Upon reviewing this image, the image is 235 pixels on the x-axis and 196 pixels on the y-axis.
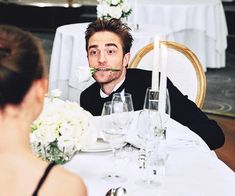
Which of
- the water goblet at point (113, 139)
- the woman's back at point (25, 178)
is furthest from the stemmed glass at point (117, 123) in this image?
the woman's back at point (25, 178)

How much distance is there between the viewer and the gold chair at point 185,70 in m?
3.01

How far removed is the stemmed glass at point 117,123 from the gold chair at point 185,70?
1.06 m

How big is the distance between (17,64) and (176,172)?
947 millimetres

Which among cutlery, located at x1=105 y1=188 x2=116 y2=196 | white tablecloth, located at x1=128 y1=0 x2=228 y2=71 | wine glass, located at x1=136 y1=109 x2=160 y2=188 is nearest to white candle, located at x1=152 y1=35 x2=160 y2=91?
wine glass, located at x1=136 y1=109 x2=160 y2=188

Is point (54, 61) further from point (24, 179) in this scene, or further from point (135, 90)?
point (24, 179)

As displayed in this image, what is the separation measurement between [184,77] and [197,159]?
1.13m

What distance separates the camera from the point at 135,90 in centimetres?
272

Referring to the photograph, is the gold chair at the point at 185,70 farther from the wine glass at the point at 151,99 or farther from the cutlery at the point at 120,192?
the cutlery at the point at 120,192

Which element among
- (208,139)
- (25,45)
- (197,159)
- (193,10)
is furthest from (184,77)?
(193,10)

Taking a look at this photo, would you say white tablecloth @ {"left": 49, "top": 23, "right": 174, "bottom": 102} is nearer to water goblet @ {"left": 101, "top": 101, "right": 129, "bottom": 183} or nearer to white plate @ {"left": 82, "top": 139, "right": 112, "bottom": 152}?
white plate @ {"left": 82, "top": 139, "right": 112, "bottom": 152}

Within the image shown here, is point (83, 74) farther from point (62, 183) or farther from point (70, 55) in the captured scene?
point (70, 55)

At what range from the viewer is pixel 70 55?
16.3 ft

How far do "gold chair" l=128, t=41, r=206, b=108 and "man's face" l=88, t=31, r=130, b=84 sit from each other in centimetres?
45

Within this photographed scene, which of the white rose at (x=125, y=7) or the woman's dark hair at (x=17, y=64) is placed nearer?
the woman's dark hair at (x=17, y=64)
